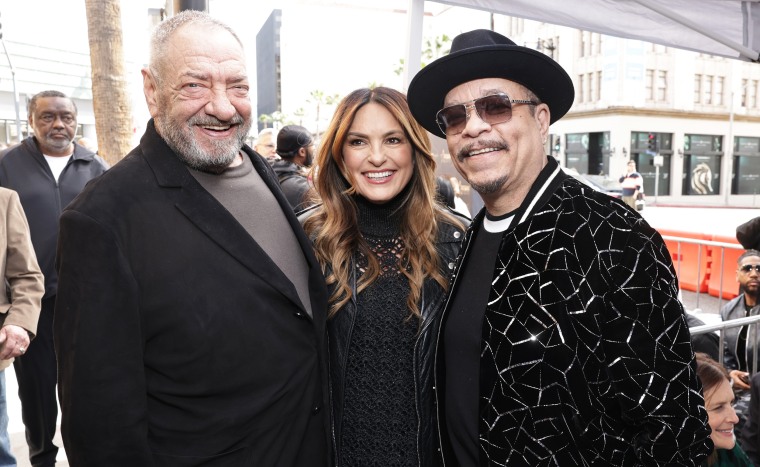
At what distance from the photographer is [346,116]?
105 inches

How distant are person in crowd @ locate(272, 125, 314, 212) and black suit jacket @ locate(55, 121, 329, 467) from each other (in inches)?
140

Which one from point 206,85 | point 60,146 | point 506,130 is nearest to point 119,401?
point 206,85

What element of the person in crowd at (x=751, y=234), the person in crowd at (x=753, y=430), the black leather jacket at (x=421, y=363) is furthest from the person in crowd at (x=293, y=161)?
the person in crowd at (x=751, y=234)

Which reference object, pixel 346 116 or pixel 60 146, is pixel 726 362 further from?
pixel 60 146

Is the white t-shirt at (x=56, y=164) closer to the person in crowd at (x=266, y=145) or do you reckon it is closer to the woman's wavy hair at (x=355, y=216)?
the woman's wavy hair at (x=355, y=216)

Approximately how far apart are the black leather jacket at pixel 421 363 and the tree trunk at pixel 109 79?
472 centimetres

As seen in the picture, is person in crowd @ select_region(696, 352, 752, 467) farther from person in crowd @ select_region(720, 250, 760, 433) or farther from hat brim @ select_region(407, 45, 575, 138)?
hat brim @ select_region(407, 45, 575, 138)

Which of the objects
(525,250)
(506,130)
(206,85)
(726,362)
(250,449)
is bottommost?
(726,362)

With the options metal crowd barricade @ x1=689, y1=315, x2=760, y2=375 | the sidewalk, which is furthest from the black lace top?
the sidewalk

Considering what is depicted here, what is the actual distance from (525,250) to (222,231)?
95 cm

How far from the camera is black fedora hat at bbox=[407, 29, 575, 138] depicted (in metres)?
1.91

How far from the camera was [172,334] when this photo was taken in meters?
1.75

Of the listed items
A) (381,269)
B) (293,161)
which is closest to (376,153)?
(381,269)

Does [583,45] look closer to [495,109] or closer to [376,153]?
[376,153]
